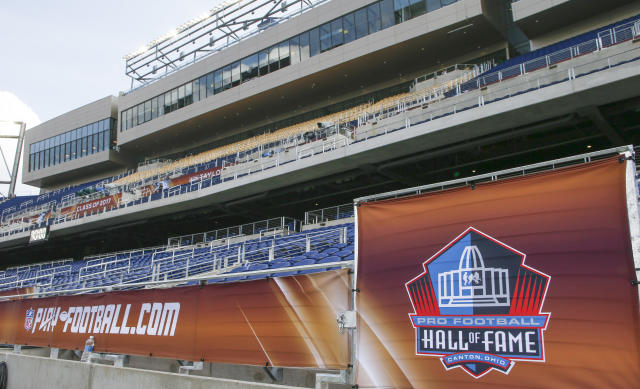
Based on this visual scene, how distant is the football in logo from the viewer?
3181mm

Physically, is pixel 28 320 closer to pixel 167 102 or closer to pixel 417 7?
pixel 417 7

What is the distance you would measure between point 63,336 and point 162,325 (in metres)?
2.57

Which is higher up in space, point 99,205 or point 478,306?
point 99,205

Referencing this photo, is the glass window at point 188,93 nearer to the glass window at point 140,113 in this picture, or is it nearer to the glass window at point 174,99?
the glass window at point 174,99

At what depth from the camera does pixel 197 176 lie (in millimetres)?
31297

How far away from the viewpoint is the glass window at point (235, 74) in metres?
33.6

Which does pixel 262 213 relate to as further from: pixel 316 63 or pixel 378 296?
pixel 378 296

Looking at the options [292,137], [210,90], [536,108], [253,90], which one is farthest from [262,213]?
[536,108]

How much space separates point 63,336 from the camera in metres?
7.40

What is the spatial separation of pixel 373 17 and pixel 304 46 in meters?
4.99

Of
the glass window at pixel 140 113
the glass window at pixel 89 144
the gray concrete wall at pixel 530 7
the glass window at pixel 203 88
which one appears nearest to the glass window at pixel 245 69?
the glass window at pixel 203 88

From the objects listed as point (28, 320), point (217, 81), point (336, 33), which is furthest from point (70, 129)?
point (28, 320)

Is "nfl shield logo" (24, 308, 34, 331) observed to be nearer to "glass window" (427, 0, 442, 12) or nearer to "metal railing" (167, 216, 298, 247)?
"metal railing" (167, 216, 298, 247)

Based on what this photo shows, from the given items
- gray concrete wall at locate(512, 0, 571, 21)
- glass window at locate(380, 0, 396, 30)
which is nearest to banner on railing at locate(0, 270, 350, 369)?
gray concrete wall at locate(512, 0, 571, 21)
